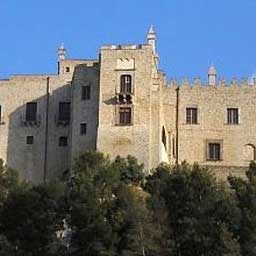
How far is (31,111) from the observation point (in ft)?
272

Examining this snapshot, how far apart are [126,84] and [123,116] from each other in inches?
85.3

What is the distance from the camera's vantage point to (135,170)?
72.2 m

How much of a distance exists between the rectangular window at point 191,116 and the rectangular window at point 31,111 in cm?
1058

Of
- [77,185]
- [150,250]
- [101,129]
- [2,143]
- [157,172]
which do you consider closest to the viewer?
[150,250]

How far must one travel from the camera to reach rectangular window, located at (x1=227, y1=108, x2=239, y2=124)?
8306cm

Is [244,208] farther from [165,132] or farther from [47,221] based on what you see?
[165,132]

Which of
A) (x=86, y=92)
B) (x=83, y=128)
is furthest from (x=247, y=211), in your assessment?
(x=86, y=92)

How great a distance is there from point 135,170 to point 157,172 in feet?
6.19

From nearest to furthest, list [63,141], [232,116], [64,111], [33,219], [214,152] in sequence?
[33,219], [63,141], [214,152], [64,111], [232,116]

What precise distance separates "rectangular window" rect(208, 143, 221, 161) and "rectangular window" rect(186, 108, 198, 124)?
82.2 inches

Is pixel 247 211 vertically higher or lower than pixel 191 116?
lower

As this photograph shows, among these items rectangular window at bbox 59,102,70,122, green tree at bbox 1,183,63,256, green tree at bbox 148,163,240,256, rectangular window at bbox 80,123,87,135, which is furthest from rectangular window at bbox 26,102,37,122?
green tree at bbox 148,163,240,256

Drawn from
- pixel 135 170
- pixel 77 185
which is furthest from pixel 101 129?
pixel 77 185

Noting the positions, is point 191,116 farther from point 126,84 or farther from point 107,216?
point 107,216
